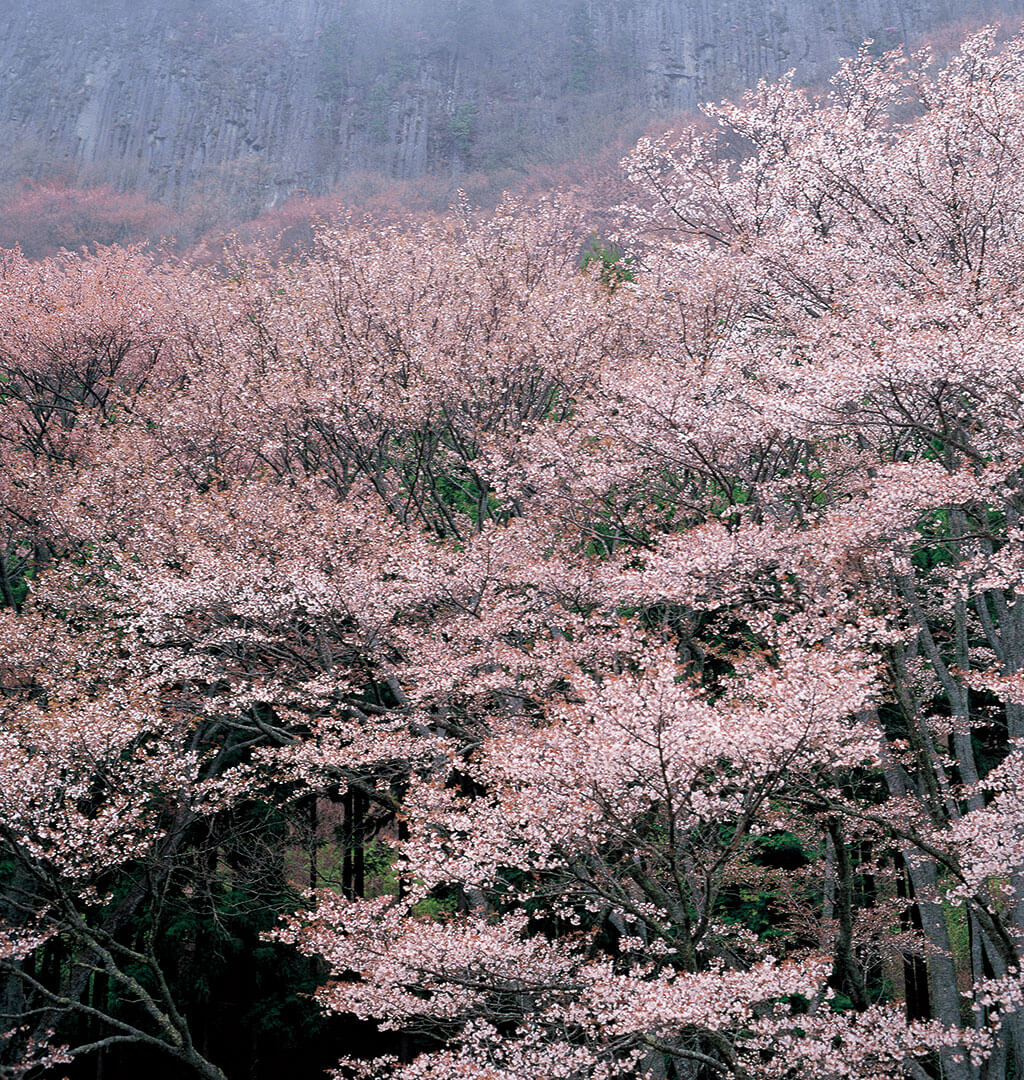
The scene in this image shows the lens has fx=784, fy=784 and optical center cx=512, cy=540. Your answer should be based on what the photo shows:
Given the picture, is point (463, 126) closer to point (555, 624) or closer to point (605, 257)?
point (605, 257)

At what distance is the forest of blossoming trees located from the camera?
31.6 ft

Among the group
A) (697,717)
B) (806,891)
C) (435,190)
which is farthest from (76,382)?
(435,190)

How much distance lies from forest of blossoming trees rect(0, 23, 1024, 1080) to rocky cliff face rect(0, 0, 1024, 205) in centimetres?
4832

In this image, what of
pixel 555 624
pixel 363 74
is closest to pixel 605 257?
pixel 555 624

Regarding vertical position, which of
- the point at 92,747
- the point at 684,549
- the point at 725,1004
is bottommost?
the point at 725,1004

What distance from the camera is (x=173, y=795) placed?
1509 cm

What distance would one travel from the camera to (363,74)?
8631cm

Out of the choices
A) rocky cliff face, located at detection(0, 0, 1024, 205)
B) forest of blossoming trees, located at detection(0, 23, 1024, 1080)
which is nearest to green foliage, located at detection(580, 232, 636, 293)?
forest of blossoming trees, located at detection(0, 23, 1024, 1080)

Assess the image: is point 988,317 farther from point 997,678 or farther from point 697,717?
point 697,717

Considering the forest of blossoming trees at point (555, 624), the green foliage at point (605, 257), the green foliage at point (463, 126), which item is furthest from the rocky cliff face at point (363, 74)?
the forest of blossoming trees at point (555, 624)

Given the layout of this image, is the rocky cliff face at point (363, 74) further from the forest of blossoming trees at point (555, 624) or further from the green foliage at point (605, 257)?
the forest of blossoming trees at point (555, 624)

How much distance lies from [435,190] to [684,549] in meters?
56.2

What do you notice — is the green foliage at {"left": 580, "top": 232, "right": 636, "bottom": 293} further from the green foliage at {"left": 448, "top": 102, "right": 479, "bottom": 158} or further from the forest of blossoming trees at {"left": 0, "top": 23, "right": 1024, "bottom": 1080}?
the green foliage at {"left": 448, "top": 102, "right": 479, "bottom": 158}

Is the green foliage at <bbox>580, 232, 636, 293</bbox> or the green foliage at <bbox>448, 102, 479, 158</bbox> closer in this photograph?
the green foliage at <bbox>580, 232, 636, 293</bbox>
